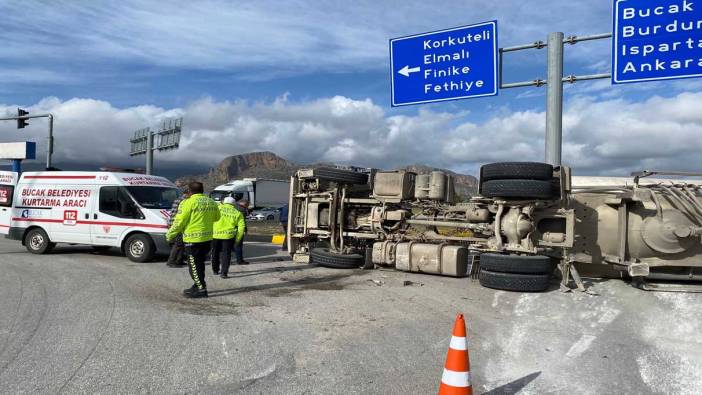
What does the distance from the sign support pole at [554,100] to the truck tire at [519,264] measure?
2999 mm

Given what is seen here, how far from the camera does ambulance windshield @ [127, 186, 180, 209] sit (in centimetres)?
1167

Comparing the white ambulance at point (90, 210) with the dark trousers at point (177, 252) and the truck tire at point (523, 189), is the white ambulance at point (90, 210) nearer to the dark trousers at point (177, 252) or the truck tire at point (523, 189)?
the dark trousers at point (177, 252)

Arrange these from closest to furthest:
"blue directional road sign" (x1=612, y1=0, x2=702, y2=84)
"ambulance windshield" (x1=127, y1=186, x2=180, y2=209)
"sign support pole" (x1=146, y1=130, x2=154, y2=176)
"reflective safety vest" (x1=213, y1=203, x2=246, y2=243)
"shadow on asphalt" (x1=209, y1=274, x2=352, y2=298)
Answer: "shadow on asphalt" (x1=209, y1=274, x2=352, y2=298), "blue directional road sign" (x1=612, y1=0, x2=702, y2=84), "reflective safety vest" (x1=213, y1=203, x2=246, y2=243), "ambulance windshield" (x1=127, y1=186, x2=180, y2=209), "sign support pole" (x1=146, y1=130, x2=154, y2=176)

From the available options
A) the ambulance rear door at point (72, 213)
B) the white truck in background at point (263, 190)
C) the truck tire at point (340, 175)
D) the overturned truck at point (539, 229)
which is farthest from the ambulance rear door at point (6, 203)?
the white truck in background at point (263, 190)

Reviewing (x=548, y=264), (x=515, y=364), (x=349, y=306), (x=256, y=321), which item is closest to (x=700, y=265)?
(x=548, y=264)

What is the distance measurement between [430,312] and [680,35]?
6.46 m

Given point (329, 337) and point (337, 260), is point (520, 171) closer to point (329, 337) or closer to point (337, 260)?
point (337, 260)


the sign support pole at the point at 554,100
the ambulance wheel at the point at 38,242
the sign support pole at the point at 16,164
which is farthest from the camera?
the sign support pole at the point at 16,164

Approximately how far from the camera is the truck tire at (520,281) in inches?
314

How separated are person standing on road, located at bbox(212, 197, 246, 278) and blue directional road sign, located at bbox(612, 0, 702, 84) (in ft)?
23.8

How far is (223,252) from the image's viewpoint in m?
9.55

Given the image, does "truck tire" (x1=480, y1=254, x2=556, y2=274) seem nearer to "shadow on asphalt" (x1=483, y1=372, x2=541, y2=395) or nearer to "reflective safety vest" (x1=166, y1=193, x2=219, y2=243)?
"shadow on asphalt" (x1=483, y1=372, x2=541, y2=395)

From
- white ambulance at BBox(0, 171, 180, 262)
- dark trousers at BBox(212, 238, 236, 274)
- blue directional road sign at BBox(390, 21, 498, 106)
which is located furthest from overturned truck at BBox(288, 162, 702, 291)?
white ambulance at BBox(0, 171, 180, 262)

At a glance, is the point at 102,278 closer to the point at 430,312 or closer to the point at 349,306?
the point at 349,306
